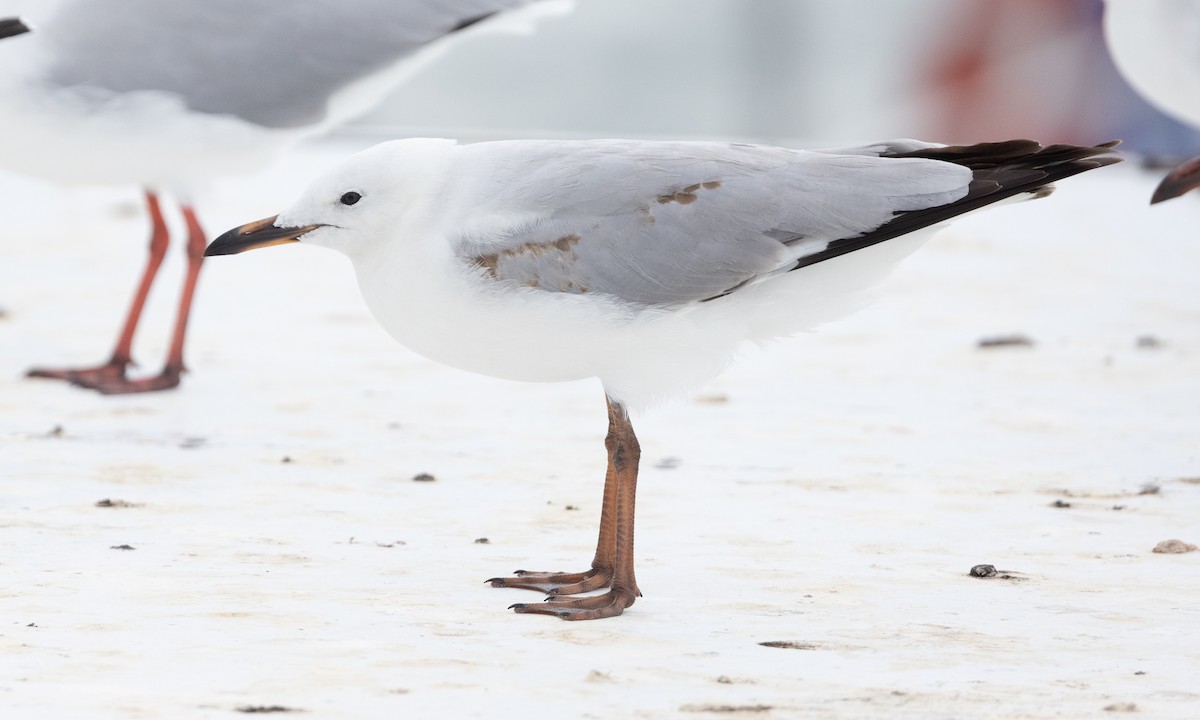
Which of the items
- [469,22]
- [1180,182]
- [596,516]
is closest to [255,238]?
[596,516]

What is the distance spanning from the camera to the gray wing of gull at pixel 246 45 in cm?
546

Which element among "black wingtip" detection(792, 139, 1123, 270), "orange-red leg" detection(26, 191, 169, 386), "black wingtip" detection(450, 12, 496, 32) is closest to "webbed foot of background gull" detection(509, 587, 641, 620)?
"black wingtip" detection(792, 139, 1123, 270)

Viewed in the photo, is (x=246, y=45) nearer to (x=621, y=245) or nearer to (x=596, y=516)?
(x=596, y=516)

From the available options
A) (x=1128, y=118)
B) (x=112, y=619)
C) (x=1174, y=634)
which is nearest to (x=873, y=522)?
(x=1174, y=634)

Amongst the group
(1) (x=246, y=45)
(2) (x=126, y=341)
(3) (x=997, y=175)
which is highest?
(1) (x=246, y=45)

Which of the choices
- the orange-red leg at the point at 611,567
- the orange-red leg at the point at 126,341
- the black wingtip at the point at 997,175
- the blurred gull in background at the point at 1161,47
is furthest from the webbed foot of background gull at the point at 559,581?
the blurred gull in background at the point at 1161,47

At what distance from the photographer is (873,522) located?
157 inches

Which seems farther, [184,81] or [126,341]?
[126,341]

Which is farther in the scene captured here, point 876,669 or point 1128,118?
point 1128,118

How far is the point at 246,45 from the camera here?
559 centimetres

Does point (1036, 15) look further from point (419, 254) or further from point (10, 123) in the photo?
point (419, 254)

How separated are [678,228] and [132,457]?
2.09 meters

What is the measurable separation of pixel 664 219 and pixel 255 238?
0.90 metres

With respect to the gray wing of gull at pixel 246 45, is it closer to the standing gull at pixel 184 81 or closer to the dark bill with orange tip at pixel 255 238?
the standing gull at pixel 184 81
